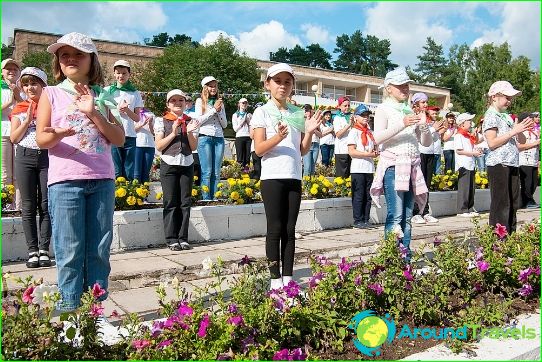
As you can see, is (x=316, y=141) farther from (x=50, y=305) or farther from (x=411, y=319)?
(x=50, y=305)

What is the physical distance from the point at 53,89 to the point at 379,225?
20.1 feet

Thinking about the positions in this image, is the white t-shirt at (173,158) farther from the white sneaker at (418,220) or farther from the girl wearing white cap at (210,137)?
the white sneaker at (418,220)

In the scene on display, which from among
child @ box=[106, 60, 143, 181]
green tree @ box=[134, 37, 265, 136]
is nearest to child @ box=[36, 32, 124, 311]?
child @ box=[106, 60, 143, 181]

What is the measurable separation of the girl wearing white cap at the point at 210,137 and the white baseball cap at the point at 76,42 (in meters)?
4.45

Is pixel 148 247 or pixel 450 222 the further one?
pixel 450 222

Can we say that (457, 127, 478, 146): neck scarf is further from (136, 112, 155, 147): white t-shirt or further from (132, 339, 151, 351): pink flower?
(132, 339, 151, 351): pink flower

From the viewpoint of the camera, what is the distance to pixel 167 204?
6.12 meters

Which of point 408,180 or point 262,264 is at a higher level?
point 408,180

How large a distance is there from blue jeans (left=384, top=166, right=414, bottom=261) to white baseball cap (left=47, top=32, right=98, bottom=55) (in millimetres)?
3020

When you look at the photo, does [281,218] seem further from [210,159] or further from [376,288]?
[210,159]

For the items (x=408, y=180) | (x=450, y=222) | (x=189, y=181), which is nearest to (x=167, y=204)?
(x=189, y=181)

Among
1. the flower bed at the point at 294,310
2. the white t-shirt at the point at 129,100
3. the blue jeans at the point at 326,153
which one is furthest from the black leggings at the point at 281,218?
the blue jeans at the point at 326,153

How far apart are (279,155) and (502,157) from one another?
2873mm

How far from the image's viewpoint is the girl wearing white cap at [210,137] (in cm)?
785
